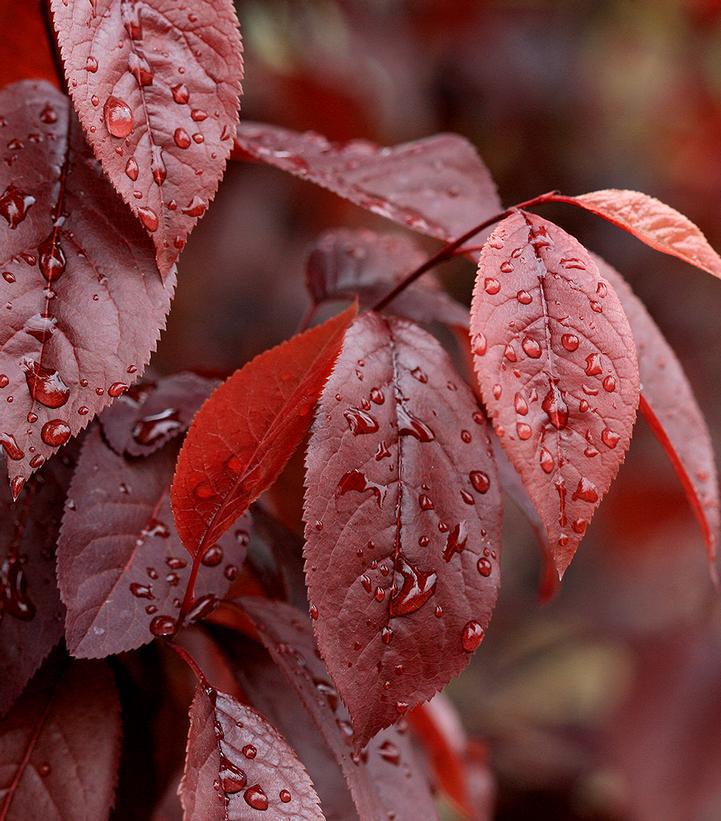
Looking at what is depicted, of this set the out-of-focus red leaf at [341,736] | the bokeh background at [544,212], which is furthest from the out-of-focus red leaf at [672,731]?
the out-of-focus red leaf at [341,736]

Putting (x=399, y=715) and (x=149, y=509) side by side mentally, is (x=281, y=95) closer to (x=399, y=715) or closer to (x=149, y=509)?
(x=149, y=509)

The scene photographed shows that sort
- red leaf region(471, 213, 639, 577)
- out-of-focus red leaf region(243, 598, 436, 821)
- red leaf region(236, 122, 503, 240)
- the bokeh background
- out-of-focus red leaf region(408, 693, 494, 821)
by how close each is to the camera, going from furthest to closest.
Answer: the bokeh background → out-of-focus red leaf region(408, 693, 494, 821) → red leaf region(236, 122, 503, 240) → out-of-focus red leaf region(243, 598, 436, 821) → red leaf region(471, 213, 639, 577)

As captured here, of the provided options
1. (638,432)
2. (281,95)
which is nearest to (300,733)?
(281,95)

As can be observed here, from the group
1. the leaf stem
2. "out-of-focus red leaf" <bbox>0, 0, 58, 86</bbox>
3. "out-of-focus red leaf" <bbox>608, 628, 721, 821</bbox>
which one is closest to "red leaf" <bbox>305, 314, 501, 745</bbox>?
the leaf stem

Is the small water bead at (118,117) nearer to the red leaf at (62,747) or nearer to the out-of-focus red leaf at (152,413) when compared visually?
the out-of-focus red leaf at (152,413)

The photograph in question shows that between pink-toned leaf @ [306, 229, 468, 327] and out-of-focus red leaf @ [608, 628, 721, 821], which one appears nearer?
pink-toned leaf @ [306, 229, 468, 327]

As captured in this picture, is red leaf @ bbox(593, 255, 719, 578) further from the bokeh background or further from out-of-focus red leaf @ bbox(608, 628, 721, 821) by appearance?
the bokeh background
